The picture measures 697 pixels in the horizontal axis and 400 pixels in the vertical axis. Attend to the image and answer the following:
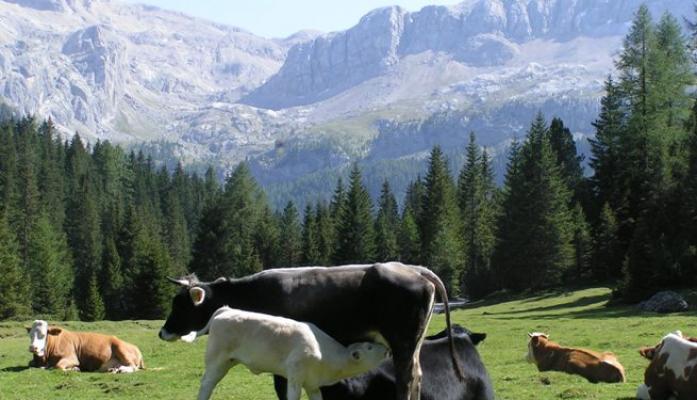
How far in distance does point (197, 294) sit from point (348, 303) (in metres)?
2.47

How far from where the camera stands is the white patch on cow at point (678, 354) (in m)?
14.0

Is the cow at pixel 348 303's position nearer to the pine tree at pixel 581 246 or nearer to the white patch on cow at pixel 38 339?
the white patch on cow at pixel 38 339

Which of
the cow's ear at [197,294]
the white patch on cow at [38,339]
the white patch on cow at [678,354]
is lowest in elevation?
the white patch on cow at [38,339]

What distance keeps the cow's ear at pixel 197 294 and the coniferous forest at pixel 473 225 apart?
40.9 meters

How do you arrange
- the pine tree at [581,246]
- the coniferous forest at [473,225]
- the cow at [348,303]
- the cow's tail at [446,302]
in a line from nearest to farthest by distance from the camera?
the cow at [348,303], the cow's tail at [446,302], the coniferous forest at [473,225], the pine tree at [581,246]

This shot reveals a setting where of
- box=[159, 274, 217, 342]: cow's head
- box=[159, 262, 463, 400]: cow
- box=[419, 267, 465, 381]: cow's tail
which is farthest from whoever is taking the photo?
box=[159, 274, 217, 342]: cow's head

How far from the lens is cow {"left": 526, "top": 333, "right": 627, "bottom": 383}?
61.5ft

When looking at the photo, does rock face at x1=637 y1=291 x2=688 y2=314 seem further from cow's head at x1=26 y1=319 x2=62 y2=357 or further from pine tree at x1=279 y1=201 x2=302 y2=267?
pine tree at x1=279 y1=201 x2=302 y2=267

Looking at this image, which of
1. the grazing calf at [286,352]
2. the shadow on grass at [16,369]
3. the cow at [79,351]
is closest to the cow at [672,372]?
the grazing calf at [286,352]

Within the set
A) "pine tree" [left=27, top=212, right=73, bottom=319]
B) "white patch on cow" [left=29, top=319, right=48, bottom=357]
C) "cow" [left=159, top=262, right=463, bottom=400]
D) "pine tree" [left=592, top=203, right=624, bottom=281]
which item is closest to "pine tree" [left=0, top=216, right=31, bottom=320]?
"pine tree" [left=27, top=212, right=73, bottom=319]

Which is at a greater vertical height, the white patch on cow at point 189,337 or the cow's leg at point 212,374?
the white patch on cow at point 189,337

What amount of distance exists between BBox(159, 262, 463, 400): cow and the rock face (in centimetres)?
3232

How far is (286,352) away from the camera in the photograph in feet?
37.5

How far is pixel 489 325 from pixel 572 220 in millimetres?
41925
